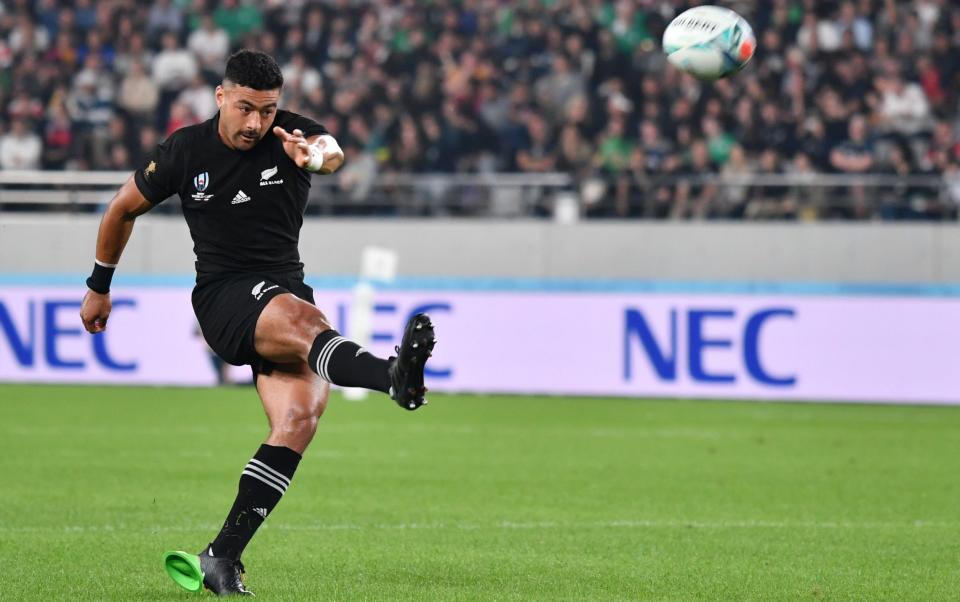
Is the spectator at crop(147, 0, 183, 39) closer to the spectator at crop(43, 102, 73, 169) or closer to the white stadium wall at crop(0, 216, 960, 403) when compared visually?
the spectator at crop(43, 102, 73, 169)

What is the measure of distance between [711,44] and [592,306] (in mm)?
9483

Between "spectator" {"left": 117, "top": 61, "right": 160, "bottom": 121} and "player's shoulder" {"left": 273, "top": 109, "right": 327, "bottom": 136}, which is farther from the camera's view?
"spectator" {"left": 117, "top": 61, "right": 160, "bottom": 121}

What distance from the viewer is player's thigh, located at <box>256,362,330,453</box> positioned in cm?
621

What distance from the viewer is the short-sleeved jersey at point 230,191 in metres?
6.41

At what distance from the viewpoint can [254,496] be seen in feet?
20.1

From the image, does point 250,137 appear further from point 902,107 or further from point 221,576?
point 902,107

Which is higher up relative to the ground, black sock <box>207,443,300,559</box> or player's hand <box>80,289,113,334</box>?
player's hand <box>80,289,113,334</box>

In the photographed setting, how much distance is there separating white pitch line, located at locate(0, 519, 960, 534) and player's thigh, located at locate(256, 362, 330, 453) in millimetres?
1979

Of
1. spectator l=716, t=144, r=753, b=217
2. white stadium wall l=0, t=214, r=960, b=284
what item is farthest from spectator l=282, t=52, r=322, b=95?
spectator l=716, t=144, r=753, b=217

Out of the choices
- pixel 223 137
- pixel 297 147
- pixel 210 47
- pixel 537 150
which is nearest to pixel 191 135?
pixel 223 137

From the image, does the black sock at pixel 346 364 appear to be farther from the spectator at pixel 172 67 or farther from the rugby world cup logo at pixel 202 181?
the spectator at pixel 172 67

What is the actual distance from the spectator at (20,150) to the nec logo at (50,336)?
321cm

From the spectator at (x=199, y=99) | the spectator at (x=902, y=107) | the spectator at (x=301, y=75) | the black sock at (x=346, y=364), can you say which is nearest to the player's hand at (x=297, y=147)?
the black sock at (x=346, y=364)

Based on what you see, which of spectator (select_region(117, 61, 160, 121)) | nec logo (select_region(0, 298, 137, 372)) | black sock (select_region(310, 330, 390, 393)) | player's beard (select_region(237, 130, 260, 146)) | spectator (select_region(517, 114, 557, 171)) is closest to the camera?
black sock (select_region(310, 330, 390, 393))
